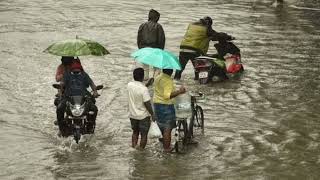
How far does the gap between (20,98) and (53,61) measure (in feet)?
14.3

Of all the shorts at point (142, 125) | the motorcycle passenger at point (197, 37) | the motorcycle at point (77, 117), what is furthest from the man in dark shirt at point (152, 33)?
the shorts at point (142, 125)

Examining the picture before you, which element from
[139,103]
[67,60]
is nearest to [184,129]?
[139,103]

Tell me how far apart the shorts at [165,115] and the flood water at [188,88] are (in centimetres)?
56

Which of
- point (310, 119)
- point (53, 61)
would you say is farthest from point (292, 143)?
point (53, 61)

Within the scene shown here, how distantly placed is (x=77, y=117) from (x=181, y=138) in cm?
186

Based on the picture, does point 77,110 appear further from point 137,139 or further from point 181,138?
point 181,138

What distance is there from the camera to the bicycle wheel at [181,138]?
11028 mm

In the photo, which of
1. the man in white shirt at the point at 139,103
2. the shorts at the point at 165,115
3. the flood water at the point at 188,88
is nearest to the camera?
the flood water at the point at 188,88

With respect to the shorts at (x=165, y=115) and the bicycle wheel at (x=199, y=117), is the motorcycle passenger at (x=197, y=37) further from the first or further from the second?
the shorts at (x=165, y=115)

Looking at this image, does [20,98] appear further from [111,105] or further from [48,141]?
[48,141]

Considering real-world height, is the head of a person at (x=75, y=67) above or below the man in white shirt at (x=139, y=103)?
above

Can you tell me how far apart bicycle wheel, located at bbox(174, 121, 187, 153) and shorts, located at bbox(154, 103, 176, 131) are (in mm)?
342

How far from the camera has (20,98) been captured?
48.6 feet

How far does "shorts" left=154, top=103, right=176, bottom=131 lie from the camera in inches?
420
